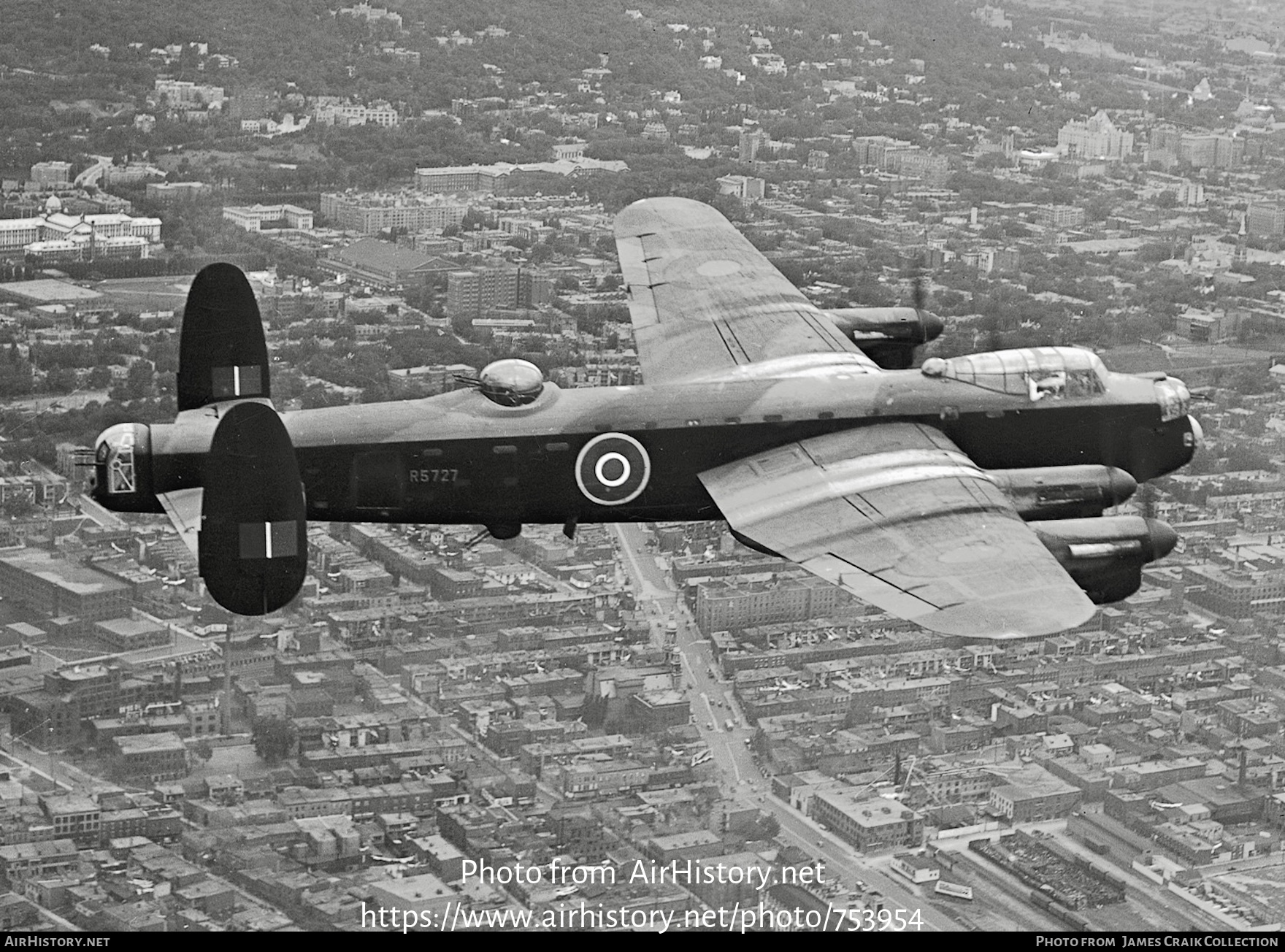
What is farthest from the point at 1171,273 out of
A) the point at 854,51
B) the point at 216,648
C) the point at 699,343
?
the point at 216,648

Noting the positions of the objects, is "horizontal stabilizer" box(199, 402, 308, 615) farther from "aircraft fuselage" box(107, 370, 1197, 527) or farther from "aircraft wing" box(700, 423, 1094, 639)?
"aircraft wing" box(700, 423, 1094, 639)

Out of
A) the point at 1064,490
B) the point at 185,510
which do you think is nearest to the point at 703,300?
the point at 1064,490

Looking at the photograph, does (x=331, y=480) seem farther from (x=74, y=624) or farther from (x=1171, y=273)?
(x=1171, y=273)

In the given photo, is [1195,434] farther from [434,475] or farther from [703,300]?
[434,475]

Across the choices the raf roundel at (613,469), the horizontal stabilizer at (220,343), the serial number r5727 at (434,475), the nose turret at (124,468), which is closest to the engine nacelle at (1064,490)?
the raf roundel at (613,469)

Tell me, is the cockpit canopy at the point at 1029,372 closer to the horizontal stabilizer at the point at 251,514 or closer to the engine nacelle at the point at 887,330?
the engine nacelle at the point at 887,330

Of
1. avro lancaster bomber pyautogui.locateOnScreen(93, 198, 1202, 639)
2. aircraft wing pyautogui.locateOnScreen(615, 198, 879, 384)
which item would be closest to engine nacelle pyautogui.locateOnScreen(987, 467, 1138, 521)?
avro lancaster bomber pyautogui.locateOnScreen(93, 198, 1202, 639)
